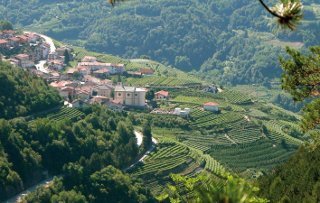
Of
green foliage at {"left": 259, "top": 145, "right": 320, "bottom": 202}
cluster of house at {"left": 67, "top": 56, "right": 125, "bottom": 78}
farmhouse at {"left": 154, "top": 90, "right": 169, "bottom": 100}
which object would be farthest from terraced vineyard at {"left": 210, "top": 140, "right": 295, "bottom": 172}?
cluster of house at {"left": 67, "top": 56, "right": 125, "bottom": 78}

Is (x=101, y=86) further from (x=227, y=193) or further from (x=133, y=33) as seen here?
(x=133, y=33)

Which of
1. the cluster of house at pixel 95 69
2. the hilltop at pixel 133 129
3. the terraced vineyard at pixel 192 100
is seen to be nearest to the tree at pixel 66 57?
the hilltop at pixel 133 129

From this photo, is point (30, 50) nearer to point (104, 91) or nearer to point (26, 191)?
point (104, 91)

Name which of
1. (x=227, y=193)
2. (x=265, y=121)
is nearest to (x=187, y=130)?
(x=265, y=121)

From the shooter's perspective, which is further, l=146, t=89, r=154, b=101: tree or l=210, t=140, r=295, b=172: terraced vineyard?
l=146, t=89, r=154, b=101: tree

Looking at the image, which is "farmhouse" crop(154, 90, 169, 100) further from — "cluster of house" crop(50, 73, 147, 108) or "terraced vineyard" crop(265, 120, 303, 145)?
"terraced vineyard" crop(265, 120, 303, 145)

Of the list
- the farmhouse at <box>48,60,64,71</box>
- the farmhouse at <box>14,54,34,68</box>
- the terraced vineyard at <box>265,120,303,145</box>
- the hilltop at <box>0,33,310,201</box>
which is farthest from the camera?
the farmhouse at <box>48,60,64,71</box>
